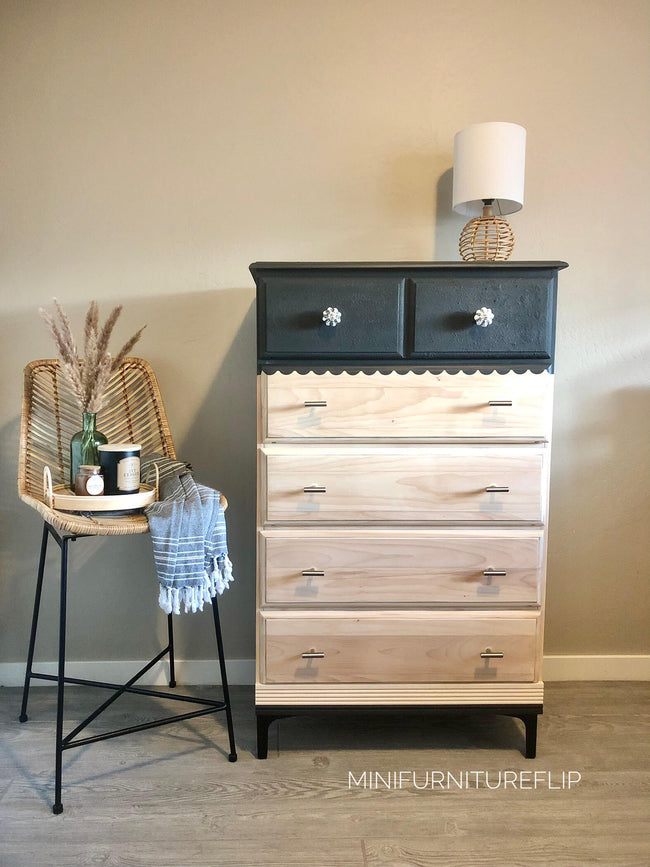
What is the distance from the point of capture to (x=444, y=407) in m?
1.64

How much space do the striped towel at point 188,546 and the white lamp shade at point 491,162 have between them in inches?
45.8

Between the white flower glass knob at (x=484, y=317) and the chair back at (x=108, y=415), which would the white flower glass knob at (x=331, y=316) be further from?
the chair back at (x=108, y=415)

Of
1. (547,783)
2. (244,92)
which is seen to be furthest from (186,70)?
(547,783)

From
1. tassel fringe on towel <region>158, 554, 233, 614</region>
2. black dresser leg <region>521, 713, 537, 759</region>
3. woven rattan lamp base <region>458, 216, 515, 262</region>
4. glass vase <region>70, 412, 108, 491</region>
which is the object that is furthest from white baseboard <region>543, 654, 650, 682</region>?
glass vase <region>70, 412, 108, 491</region>

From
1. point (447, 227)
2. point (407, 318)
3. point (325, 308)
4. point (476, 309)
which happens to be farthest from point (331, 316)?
point (447, 227)

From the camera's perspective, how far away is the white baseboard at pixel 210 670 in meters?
2.15

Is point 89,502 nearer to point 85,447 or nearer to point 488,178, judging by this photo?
point 85,447

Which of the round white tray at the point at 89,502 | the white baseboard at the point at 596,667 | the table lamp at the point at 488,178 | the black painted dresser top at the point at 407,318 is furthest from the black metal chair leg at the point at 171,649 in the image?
the table lamp at the point at 488,178

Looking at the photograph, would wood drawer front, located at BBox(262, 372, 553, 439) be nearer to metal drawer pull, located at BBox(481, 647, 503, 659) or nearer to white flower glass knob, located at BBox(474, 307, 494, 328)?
white flower glass knob, located at BBox(474, 307, 494, 328)

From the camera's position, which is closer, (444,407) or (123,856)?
(123,856)

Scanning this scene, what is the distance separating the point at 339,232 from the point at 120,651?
63.4 inches

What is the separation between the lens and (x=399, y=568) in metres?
1.68

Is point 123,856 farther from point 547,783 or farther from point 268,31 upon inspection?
point 268,31

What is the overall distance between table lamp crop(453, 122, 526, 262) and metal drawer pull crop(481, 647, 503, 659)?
42.3 inches
